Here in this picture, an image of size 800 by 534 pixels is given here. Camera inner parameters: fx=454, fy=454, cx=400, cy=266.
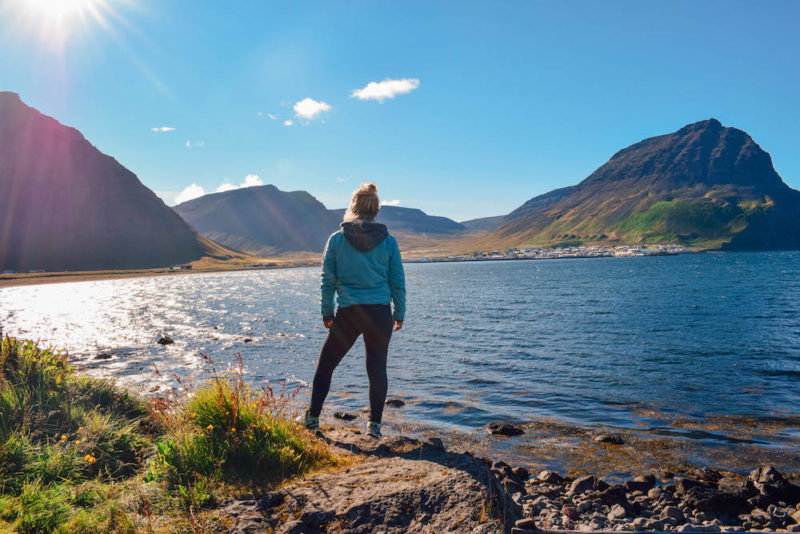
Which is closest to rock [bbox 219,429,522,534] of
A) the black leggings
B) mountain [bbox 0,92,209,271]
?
the black leggings

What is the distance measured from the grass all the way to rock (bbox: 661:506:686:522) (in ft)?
18.3

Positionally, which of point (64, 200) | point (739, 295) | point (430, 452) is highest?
point (64, 200)

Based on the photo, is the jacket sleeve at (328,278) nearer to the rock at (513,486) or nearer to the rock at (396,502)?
the rock at (396,502)

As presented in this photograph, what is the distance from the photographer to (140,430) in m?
8.32

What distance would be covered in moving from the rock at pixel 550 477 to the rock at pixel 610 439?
9.64ft

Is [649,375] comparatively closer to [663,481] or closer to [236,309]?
[663,481]

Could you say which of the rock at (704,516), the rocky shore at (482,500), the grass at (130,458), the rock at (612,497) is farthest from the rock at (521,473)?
the grass at (130,458)

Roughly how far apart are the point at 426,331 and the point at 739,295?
46079mm

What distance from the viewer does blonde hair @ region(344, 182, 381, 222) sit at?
7.01 m

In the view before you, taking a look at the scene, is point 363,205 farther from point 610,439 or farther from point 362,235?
point 610,439

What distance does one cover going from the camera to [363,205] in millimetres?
7004

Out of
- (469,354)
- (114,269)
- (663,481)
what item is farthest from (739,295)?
(114,269)

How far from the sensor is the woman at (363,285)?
6770 mm

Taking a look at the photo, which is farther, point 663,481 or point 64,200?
point 64,200
